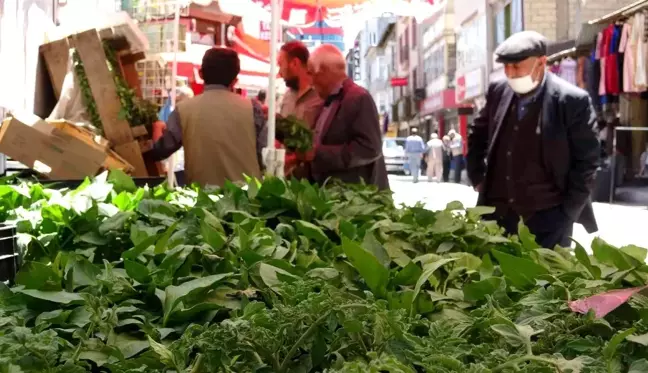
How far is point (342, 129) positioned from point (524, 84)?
1.06 m

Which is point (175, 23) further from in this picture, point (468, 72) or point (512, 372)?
Answer: point (468, 72)

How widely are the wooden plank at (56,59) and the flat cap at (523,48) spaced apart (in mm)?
2341

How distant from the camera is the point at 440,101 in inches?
1702

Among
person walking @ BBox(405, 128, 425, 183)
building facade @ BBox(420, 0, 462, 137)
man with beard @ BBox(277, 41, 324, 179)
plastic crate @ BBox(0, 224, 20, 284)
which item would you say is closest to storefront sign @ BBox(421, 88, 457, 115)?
building facade @ BBox(420, 0, 462, 137)

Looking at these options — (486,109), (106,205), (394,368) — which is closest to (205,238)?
(106,205)

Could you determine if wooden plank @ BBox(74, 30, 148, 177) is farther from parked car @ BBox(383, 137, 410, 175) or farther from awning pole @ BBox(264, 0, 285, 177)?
parked car @ BBox(383, 137, 410, 175)

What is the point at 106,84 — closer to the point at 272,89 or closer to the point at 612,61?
the point at 272,89

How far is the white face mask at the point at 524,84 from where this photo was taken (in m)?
4.82

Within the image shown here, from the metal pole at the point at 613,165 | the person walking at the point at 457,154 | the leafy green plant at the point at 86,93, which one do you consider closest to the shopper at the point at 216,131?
the leafy green plant at the point at 86,93

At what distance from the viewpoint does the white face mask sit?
482 cm

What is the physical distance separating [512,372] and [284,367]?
0.94 ft

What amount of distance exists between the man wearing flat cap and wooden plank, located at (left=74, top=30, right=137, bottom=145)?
1946 millimetres

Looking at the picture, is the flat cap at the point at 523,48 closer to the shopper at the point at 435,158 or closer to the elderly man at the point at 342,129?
the elderly man at the point at 342,129

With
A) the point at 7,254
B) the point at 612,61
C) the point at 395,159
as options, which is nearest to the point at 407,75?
the point at 395,159
